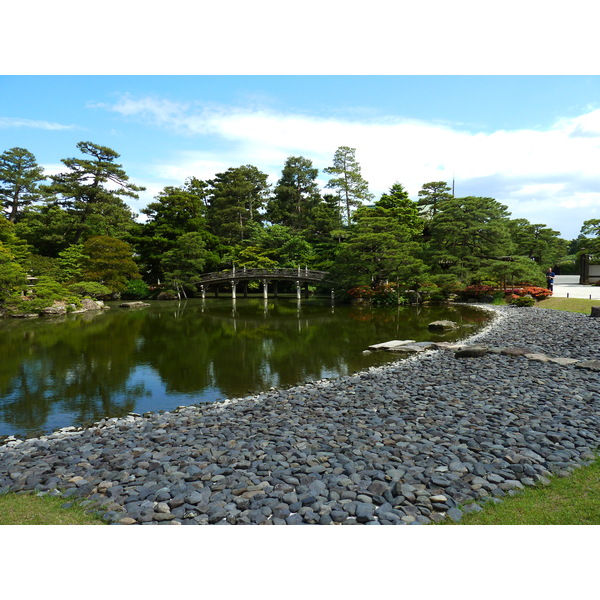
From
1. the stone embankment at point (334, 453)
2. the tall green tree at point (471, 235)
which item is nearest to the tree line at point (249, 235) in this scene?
the tall green tree at point (471, 235)

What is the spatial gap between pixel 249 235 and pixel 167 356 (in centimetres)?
2895

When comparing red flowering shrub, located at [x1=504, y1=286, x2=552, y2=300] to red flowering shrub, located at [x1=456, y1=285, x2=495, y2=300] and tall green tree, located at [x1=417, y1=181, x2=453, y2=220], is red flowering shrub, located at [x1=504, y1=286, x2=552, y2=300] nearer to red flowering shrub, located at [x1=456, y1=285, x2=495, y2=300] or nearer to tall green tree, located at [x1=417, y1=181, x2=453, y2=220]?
red flowering shrub, located at [x1=456, y1=285, x2=495, y2=300]

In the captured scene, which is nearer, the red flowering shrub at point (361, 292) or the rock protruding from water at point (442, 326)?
the rock protruding from water at point (442, 326)

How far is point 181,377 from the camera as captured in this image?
9.12 m

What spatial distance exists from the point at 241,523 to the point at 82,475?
1.99m

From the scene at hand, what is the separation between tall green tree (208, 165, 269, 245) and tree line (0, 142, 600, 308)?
0.13 m

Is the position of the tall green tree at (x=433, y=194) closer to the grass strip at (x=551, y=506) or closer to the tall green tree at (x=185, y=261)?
the tall green tree at (x=185, y=261)

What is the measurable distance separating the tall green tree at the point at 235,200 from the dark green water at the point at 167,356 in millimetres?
18302

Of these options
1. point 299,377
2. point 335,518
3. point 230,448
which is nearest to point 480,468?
point 335,518

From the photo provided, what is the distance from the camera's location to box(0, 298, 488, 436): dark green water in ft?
24.2

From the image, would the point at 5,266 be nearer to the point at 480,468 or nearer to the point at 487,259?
the point at 480,468

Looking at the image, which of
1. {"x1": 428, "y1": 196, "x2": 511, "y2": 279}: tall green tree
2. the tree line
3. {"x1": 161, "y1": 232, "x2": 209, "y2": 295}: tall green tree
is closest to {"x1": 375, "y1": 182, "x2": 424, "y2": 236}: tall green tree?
the tree line

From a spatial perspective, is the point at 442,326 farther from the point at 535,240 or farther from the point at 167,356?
the point at 535,240

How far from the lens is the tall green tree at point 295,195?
129 feet
